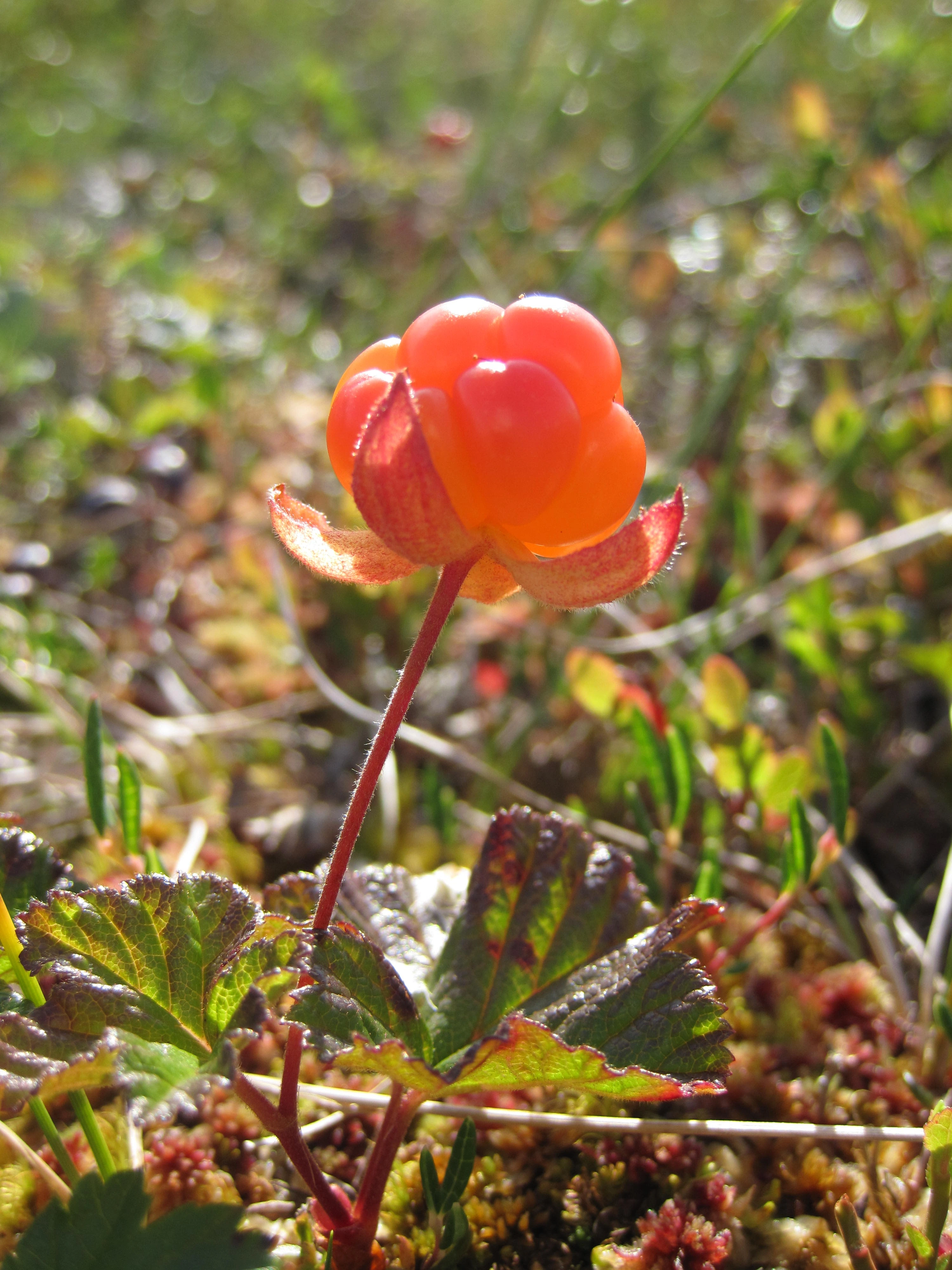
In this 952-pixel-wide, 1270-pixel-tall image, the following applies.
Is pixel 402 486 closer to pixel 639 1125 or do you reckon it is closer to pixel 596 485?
pixel 596 485

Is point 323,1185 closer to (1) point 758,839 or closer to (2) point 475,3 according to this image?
(1) point 758,839

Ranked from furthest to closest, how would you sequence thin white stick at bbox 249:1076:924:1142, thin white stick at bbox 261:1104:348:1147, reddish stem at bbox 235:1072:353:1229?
thin white stick at bbox 261:1104:348:1147 → thin white stick at bbox 249:1076:924:1142 → reddish stem at bbox 235:1072:353:1229

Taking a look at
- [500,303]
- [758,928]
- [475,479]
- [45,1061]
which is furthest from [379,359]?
[500,303]

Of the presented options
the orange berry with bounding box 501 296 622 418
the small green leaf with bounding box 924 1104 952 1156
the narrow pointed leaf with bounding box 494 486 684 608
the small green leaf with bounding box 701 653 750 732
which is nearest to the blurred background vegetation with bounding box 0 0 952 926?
the small green leaf with bounding box 701 653 750 732

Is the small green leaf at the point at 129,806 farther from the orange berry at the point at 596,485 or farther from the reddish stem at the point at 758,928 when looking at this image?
the reddish stem at the point at 758,928

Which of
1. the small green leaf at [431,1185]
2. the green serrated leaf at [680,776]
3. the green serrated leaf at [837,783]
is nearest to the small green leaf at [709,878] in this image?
the green serrated leaf at [680,776]

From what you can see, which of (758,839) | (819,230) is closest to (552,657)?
(758,839)

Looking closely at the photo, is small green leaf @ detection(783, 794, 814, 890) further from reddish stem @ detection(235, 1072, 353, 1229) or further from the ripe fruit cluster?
reddish stem @ detection(235, 1072, 353, 1229)
